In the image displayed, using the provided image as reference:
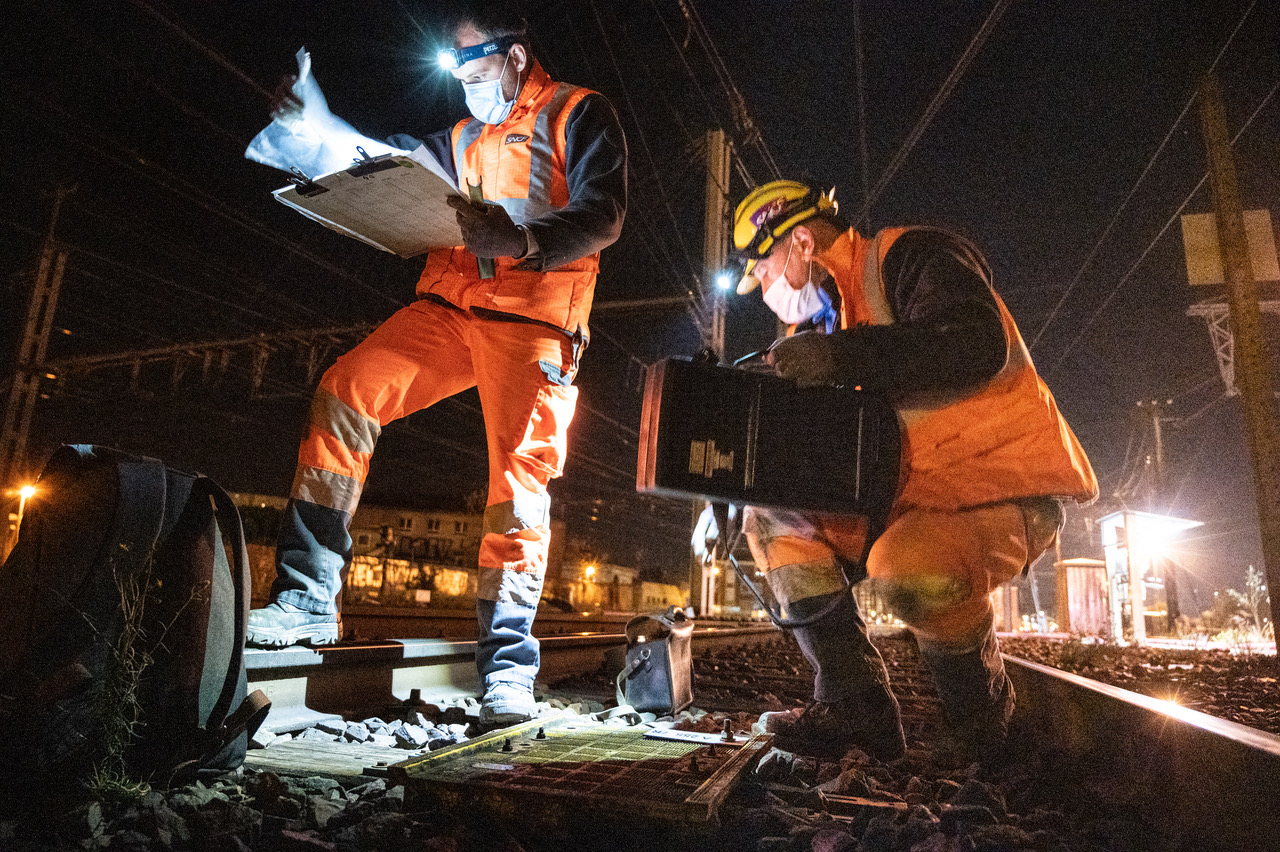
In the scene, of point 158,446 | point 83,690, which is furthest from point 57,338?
point 83,690

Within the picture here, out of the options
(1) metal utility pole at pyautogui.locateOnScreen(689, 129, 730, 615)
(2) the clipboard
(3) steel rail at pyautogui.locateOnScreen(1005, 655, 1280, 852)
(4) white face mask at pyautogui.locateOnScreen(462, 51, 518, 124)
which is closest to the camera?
(3) steel rail at pyautogui.locateOnScreen(1005, 655, 1280, 852)

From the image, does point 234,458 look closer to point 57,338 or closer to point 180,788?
point 57,338

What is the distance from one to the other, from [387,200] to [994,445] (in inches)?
94.3

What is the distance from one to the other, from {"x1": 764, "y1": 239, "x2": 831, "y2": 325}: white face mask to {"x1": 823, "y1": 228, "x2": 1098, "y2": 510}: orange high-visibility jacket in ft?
1.71

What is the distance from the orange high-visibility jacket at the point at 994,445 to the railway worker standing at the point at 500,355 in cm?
123

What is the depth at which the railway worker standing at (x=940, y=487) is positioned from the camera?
7.20 feet

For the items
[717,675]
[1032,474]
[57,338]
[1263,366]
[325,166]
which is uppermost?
[57,338]

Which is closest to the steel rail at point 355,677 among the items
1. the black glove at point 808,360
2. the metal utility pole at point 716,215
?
the black glove at point 808,360

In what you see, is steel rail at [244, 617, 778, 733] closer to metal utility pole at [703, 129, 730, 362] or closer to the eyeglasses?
the eyeglasses

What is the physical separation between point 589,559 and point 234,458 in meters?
35.3

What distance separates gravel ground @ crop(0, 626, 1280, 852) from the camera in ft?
4.50

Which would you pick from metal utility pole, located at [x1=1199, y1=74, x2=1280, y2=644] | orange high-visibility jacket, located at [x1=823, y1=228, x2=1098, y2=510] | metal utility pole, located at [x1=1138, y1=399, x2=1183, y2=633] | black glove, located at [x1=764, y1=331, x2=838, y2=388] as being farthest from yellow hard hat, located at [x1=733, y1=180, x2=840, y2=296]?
metal utility pole, located at [x1=1138, y1=399, x2=1183, y2=633]

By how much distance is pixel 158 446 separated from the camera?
3503 cm

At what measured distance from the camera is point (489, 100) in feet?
Answer: 10.3
